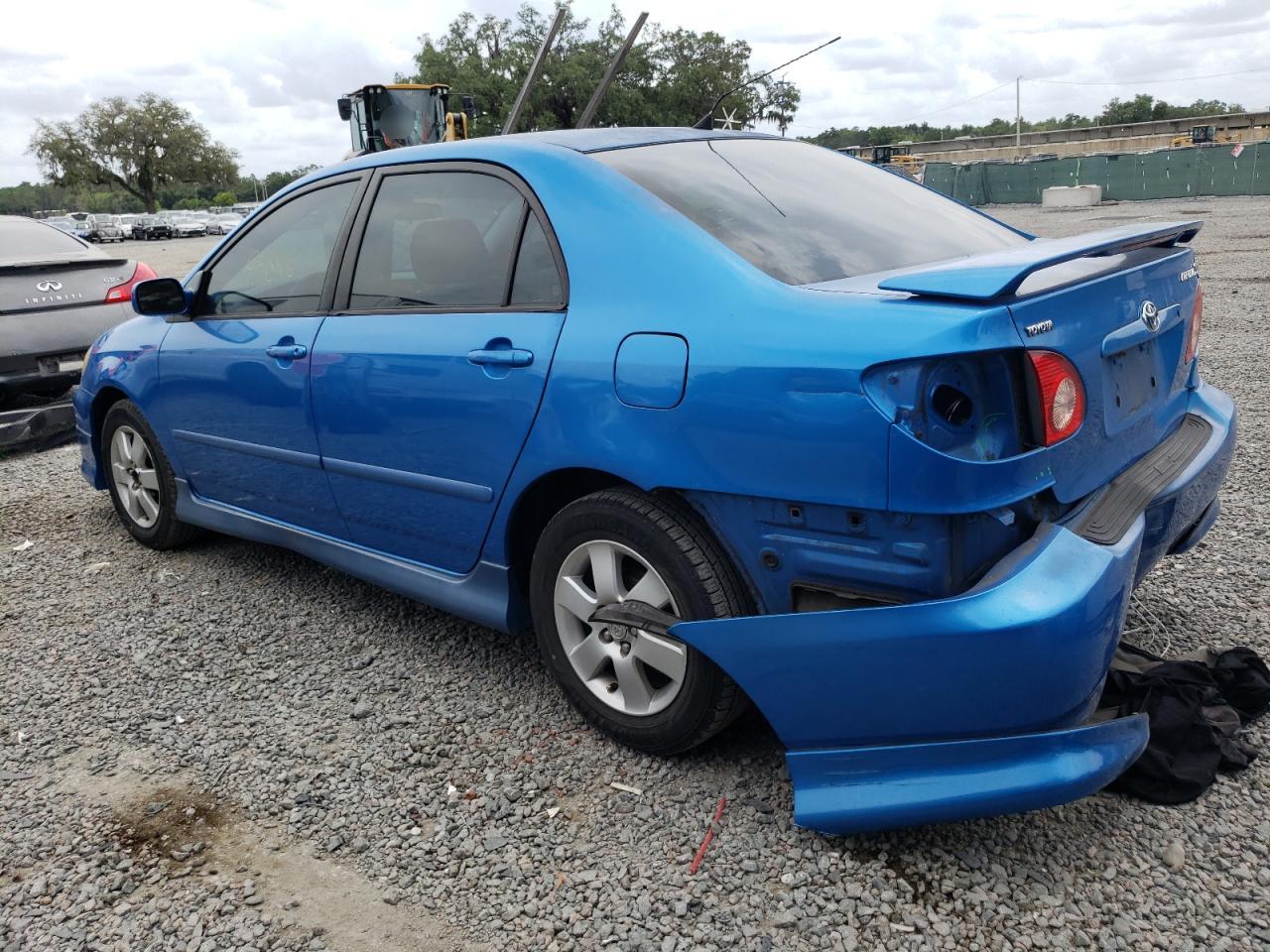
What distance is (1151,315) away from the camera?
96.4 inches

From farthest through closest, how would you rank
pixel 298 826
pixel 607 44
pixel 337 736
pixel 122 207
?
pixel 122 207, pixel 607 44, pixel 337 736, pixel 298 826

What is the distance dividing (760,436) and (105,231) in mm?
57392

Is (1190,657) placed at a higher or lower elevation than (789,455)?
lower

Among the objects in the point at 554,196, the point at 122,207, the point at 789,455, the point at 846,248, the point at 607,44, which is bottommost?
the point at 789,455

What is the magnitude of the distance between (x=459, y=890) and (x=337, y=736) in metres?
0.84

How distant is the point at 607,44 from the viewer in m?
69.7

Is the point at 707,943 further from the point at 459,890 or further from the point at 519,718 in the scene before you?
the point at 519,718

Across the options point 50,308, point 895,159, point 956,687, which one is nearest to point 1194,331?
point 956,687

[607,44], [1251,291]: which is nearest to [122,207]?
[607,44]

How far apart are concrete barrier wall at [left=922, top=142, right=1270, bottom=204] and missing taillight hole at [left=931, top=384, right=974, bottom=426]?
34370 millimetres

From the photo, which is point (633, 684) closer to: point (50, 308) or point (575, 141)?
point (575, 141)

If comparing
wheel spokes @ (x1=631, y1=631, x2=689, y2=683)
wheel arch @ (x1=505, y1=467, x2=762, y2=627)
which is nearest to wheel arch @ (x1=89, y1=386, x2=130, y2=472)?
wheel arch @ (x1=505, y1=467, x2=762, y2=627)

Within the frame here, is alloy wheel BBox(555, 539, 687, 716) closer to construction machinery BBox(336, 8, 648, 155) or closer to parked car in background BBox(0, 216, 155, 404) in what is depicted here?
parked car in background BBox(0, 216, 155, 404)

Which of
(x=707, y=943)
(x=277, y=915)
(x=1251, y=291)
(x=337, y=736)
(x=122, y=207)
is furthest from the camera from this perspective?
(x=122, y=207)
